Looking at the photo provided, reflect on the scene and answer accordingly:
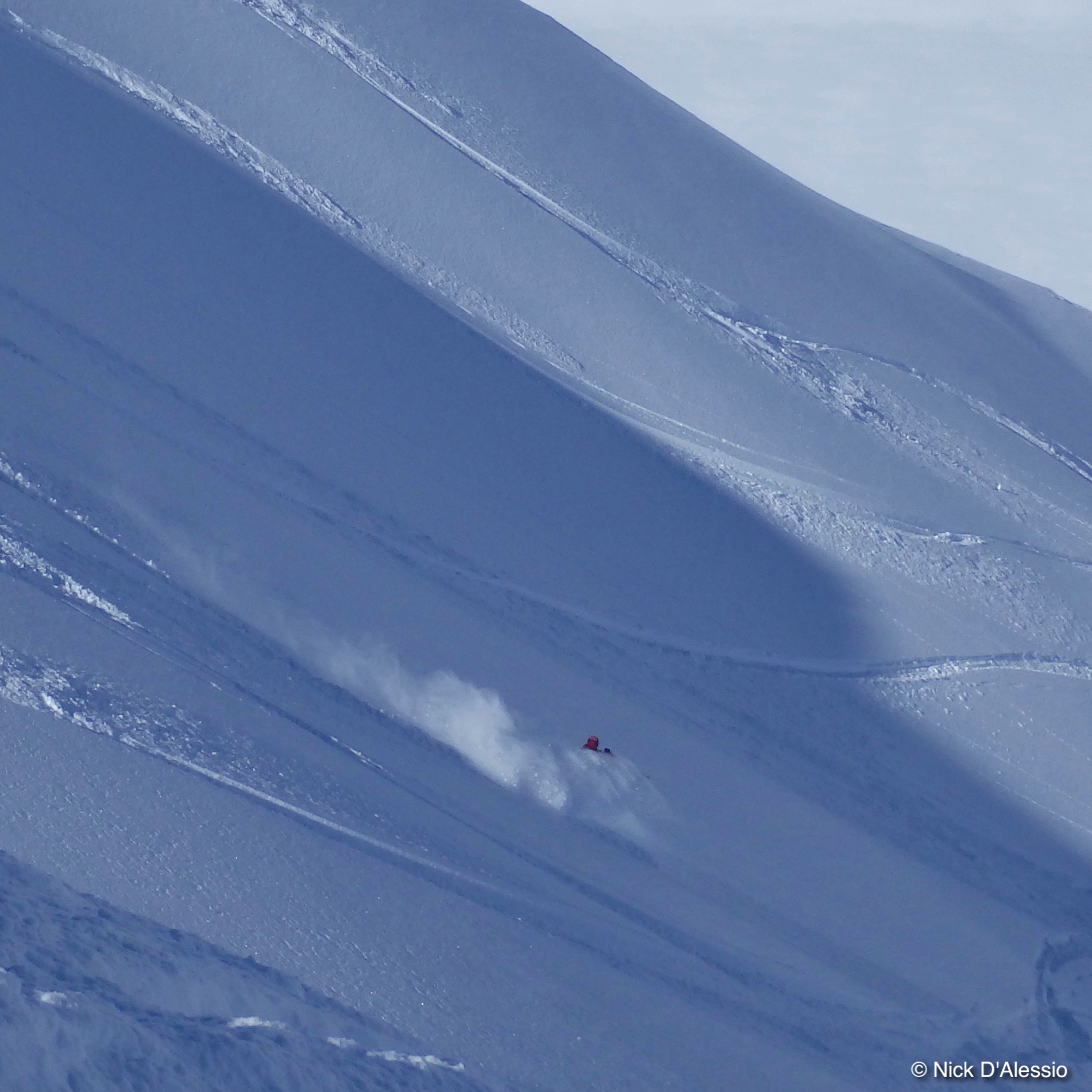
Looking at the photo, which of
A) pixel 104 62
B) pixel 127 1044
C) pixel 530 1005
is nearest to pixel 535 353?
pixel 104 62

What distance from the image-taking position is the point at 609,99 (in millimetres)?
6402

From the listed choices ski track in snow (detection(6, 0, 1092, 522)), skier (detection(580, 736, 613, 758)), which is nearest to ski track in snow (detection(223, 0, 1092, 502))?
ski track in snow (detection(6, 0, 1092, 522))

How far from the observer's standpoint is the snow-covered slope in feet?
10.6

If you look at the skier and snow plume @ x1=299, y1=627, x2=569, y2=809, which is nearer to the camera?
snow plume @ x1=299, y1=627, x2=569, y2=809

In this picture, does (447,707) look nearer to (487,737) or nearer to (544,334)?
(487,737)

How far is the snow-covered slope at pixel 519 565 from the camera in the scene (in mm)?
3217

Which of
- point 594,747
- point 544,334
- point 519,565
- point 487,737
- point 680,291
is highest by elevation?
point 680,291

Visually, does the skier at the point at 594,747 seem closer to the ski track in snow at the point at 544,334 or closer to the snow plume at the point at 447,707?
the snow plume at the point at 447,707

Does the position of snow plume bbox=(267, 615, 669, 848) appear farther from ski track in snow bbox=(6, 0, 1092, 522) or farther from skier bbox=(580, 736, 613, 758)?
ski track in snow bbox=(6, 0, 1092, 522)

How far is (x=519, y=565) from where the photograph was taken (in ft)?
14.6

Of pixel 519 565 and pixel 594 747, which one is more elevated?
pixel 519 565

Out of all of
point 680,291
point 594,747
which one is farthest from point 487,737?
point 680,291

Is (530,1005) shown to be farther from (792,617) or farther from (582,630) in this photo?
(792,617)

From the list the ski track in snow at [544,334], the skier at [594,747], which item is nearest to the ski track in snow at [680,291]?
the ski track in snow at [544,334]
